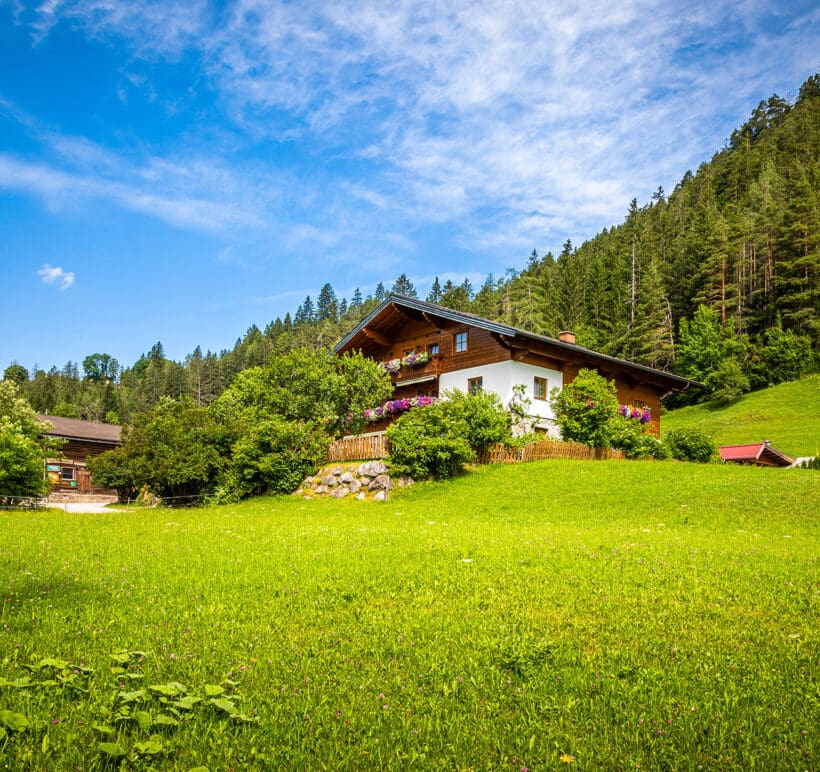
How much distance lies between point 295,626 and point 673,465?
20.1m

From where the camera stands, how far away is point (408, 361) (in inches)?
1366

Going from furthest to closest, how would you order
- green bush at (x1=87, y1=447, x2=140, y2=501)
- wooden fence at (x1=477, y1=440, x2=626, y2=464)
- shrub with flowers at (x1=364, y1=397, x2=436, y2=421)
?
Result: shrub with flowers at (x1=364, y1=397, x2=436, y2=421)
green bush at (x1=87, y1=447, x2=140, y2=501)
wooden fence at (x1=477, y1=440, x2=626, y2=464)

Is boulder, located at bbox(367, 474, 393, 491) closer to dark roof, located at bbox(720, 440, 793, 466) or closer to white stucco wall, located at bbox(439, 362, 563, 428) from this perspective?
white stucco wall, located at bbox(439, 362, 563, 428)

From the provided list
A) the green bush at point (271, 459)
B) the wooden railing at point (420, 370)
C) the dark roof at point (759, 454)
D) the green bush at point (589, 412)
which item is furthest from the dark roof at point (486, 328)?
the green bush at point (271, 459)

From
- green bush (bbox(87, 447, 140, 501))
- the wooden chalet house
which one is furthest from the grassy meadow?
the wooden chalet house

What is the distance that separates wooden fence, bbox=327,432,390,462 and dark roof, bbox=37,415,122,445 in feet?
71.6

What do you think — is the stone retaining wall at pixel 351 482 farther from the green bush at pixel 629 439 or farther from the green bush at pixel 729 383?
the green bush at pixel 729 383

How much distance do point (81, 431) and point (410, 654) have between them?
4227 cm

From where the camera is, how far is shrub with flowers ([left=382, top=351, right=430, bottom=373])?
3400cm

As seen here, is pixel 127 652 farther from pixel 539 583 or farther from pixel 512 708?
pixel 539 583

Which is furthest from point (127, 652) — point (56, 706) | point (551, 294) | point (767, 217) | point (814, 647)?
point (551, 294)

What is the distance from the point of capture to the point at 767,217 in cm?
7294

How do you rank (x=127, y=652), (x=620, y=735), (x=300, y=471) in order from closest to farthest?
1. (x=620, y=735)
2. (x=127, y=652)
3. (x=300, y=471)

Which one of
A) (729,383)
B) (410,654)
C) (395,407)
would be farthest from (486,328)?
(729,383)
